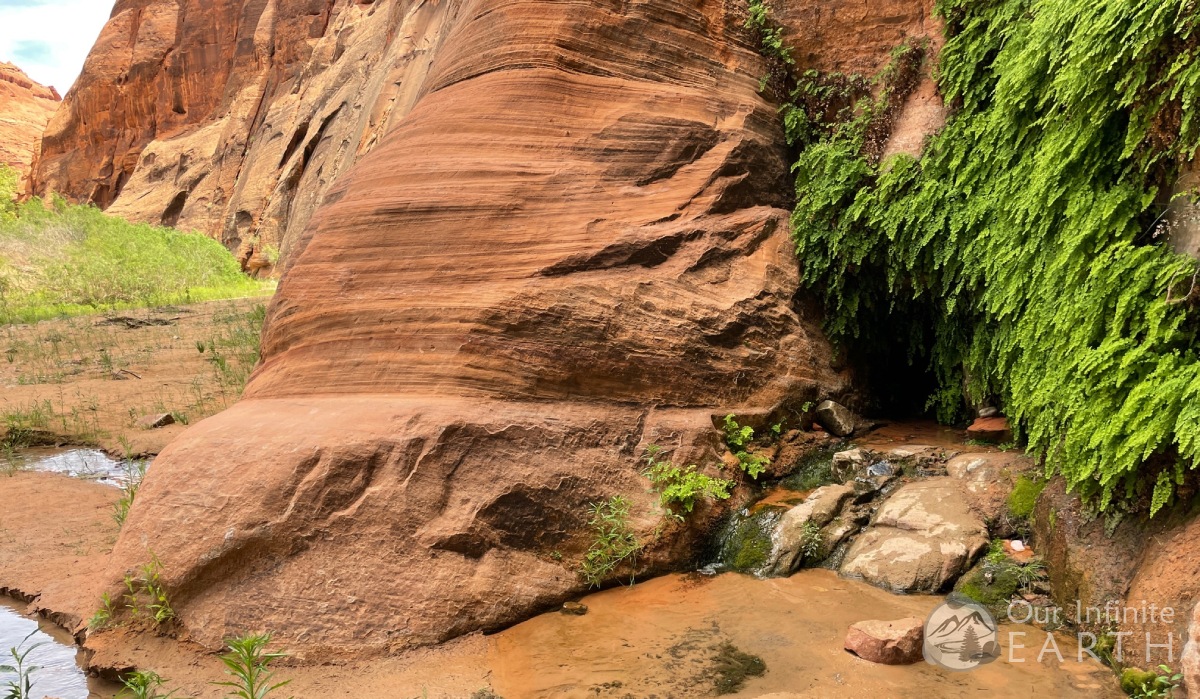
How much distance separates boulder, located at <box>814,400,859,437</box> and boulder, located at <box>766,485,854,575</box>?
3.43 ft

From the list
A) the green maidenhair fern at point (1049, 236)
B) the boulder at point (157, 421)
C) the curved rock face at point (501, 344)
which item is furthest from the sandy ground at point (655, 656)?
the boulder at point (157, 421)

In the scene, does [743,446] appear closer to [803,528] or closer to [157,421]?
[803,528]

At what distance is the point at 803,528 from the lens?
551 centimetres

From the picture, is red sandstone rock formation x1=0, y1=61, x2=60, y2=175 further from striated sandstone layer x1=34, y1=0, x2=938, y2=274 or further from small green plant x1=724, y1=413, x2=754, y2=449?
small green plant x1=724, y1=413, x2=754, y2=449

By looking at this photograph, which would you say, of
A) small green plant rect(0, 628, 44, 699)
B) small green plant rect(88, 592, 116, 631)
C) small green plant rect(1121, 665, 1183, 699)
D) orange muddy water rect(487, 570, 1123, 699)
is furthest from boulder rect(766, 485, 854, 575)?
small green plant rect(0, 628, 44, 699)

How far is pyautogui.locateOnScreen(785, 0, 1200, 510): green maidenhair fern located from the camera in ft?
13.4

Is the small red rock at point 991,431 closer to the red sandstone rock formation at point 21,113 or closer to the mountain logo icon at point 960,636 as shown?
the mountain logo icon at point 960,636

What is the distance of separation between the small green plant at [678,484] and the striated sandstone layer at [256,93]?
2792 mm

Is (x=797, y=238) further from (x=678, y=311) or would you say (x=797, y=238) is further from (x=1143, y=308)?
(x=1143, y=308)

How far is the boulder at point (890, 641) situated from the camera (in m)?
4.04

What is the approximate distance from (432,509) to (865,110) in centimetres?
534

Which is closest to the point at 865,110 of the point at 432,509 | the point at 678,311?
the point at 678,311

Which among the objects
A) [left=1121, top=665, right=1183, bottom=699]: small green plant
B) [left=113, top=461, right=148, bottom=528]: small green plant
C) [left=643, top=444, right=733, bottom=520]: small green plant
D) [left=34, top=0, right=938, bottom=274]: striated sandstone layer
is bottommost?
[left=1121, top=665, right=1183, bottom=699]: small green plant

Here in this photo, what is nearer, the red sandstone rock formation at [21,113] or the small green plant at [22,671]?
the small green plant at [22,671]
